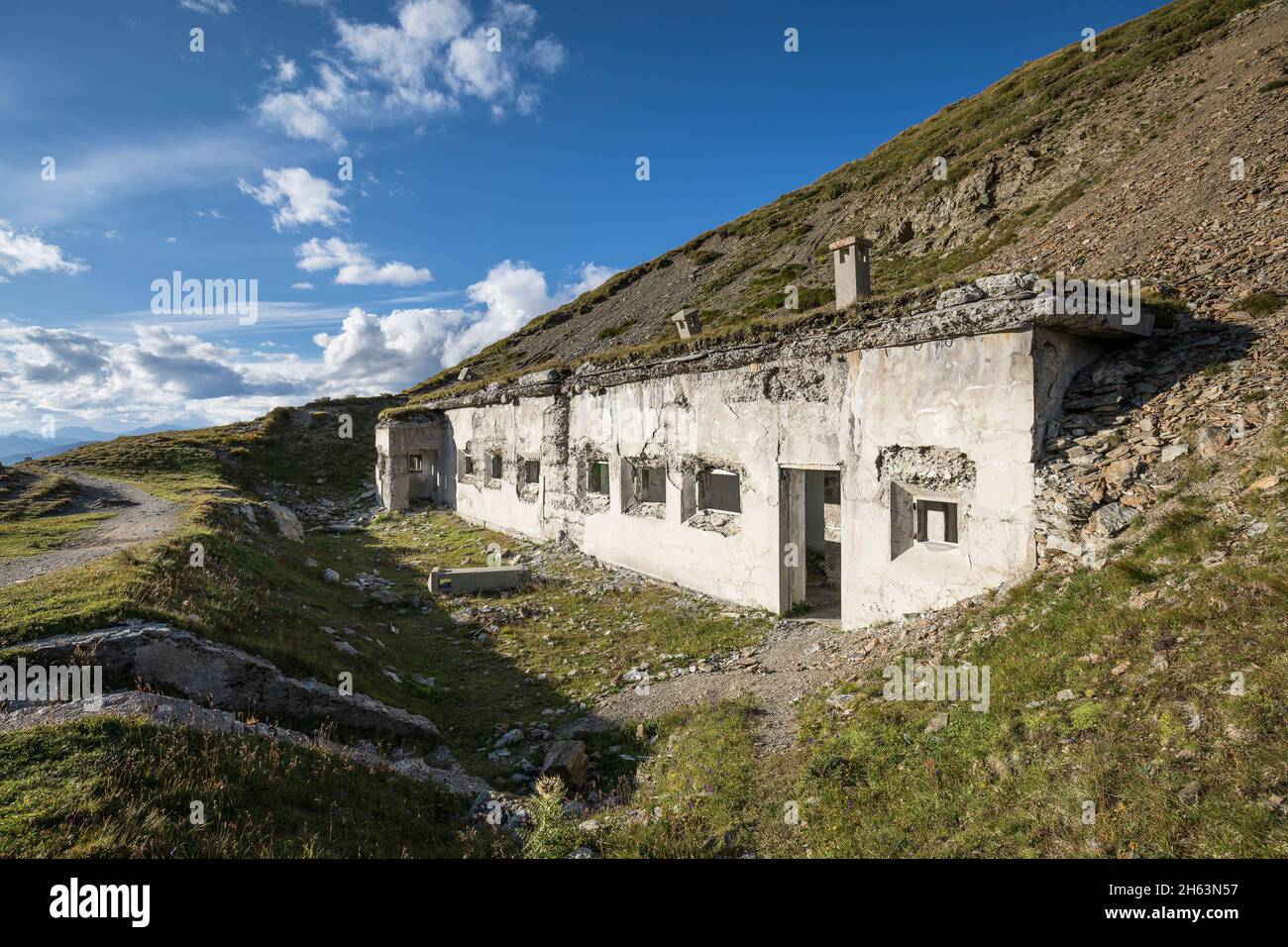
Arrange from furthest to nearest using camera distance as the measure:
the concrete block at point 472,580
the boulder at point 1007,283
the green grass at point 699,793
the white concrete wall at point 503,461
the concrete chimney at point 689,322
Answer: the white concrete wall at point 503,461 < the concrete block at point 472,580 < the concrete chimney at point 689,322 < the boulder at point 1007,283 < the green grass at point 699,793

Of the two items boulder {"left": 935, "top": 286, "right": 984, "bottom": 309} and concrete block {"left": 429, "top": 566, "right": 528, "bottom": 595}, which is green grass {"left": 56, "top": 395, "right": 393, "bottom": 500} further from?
boulder {"left": 935, "top": 286, "right": 984, "bottom": 309}

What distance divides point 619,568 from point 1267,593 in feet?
36.2

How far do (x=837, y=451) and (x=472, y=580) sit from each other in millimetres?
8755

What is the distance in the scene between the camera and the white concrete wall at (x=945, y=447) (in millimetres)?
7262

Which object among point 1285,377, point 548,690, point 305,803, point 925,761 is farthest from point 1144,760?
point 548,690

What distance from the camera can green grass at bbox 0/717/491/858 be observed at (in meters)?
3.66

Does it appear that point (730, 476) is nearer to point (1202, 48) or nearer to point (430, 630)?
point (430, 630)

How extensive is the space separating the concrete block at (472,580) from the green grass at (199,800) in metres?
8.34

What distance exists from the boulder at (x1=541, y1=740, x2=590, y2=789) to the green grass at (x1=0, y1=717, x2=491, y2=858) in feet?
4.33

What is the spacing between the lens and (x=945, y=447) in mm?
7961

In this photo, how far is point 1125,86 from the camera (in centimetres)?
2717

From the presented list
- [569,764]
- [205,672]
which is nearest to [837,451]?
[569,764]

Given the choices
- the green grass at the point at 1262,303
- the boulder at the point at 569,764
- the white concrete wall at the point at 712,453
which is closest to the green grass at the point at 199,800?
the boulder at the point at 569,764

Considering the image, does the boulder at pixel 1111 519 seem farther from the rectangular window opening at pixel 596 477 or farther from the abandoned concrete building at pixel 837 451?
the rectangular window opening at pixel 596 477
